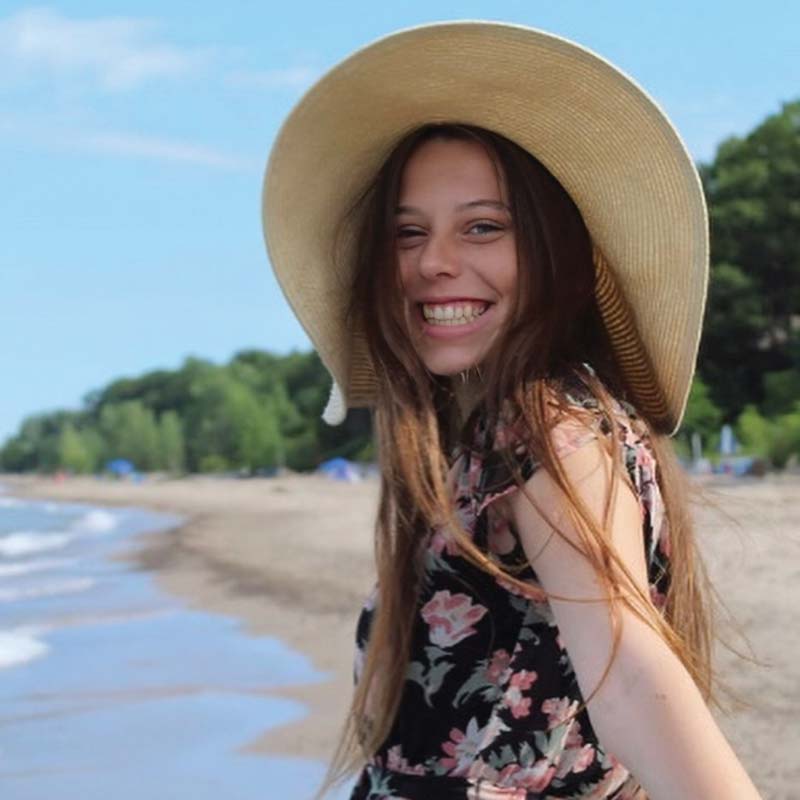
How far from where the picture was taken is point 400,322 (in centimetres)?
166

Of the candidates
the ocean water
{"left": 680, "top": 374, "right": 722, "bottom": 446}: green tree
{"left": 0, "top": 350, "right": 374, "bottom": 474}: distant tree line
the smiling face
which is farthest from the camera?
{"left": 0, "top": 350, "right": 374, "bottom": 474}: distant tree line

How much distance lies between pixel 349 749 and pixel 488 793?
0.37 m

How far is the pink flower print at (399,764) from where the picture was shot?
4.92 feet

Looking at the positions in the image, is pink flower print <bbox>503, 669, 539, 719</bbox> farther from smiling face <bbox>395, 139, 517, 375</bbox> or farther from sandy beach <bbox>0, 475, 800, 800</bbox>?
sandy beach <bbox>0, 475, 800, 800</bbox>

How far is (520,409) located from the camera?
4.65 ft

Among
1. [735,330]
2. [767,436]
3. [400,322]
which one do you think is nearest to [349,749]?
[400,322]

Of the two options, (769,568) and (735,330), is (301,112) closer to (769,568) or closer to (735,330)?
(769,568)

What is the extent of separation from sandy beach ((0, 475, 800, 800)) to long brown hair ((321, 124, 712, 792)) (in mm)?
267

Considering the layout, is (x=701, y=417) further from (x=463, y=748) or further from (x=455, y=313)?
(x=463, y=748)

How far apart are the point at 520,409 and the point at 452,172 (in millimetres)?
341

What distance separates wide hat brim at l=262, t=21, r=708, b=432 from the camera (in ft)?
4.93

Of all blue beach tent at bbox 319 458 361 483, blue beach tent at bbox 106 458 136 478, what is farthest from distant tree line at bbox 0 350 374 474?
blue beach tent at bbox 319 458 361 483

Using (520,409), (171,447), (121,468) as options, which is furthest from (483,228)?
(121,468)

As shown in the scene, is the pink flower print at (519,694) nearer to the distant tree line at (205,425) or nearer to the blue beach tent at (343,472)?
the blue beach tent at (343,472)
